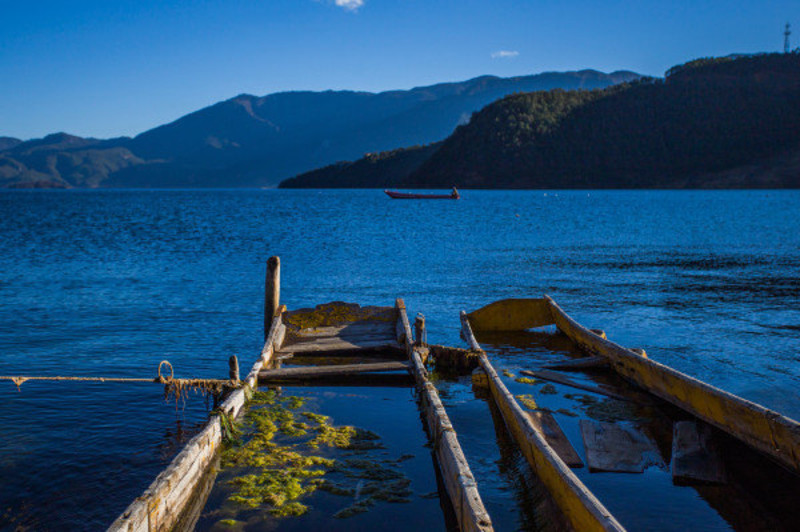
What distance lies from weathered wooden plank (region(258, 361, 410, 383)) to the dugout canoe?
400cm

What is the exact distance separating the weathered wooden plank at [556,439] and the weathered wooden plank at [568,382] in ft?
7.08

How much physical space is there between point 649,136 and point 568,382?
163 meters

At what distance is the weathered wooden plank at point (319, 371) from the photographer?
11.5 metres

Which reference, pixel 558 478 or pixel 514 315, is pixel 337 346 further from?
pixel 558 478

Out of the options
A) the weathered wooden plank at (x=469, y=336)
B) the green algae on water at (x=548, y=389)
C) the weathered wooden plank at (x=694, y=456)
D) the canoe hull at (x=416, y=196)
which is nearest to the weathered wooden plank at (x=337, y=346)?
the weathered wooden plank at (x=469, y=336)

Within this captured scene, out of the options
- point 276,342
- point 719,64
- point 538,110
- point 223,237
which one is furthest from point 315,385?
point 719,64

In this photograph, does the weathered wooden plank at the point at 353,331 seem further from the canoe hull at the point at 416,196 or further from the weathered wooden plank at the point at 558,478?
the canoe hull at the point at 416,196

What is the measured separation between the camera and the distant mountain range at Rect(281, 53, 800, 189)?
145750mm

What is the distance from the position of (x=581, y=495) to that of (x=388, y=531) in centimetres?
237

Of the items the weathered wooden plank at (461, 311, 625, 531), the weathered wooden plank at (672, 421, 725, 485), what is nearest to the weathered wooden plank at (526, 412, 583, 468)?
the weathered wooden plank at (461, 311, 625, 531)

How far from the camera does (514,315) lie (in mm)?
16109

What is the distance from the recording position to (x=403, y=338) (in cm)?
1333

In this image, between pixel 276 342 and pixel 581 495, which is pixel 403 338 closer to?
pixel 276 342

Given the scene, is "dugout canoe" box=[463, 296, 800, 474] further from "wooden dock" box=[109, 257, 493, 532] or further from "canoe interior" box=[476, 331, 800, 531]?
"wooden dock" box=[109, 257, 493, 532]
